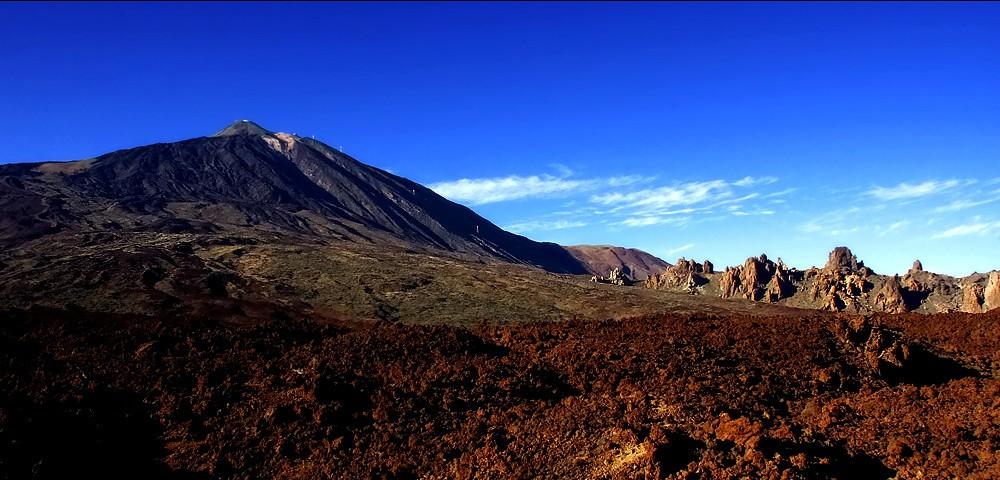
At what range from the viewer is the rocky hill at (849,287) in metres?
94.8

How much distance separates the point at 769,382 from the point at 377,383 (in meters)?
→ 10.3

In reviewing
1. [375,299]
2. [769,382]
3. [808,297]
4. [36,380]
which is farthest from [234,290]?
[808,297]

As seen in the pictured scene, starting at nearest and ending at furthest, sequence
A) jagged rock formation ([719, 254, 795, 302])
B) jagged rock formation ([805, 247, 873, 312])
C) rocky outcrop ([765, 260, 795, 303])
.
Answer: jagged rock formation ([805, 247, 873, 312])
rocky outcrop ([765, 260, 795, 303])
jagged rock formation ([719, 254, 795, 302])

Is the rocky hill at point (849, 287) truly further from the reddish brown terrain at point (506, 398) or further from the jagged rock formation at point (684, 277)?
the reddish brown terrain at point (506, 398)

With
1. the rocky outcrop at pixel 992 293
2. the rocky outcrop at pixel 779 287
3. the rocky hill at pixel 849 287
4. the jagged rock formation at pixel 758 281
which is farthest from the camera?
the jagged rock formation at pixel 758 281

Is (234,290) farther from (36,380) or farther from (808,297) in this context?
(808,297)

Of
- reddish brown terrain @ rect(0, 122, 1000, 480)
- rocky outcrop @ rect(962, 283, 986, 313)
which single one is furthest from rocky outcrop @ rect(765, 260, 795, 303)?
reddish brown terrain @ rect(0, 122, 1000, 480)

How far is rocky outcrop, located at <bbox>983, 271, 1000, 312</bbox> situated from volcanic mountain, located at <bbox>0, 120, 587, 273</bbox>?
331 ft

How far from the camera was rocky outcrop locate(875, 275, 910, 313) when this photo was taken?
96.6m

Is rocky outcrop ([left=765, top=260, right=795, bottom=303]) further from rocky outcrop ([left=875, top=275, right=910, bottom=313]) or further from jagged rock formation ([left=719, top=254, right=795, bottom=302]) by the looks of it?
rocky outcrop ([left=875, top=275, right=910, bottom=313])

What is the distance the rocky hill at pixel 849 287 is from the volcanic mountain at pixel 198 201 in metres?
69.5

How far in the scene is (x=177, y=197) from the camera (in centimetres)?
13625

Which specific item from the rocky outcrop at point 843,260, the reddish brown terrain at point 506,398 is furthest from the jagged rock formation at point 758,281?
the reddish brown terrain at point 506,398

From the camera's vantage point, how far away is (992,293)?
8575 cm
